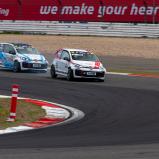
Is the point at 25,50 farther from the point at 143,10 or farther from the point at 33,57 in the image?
the point at 143,10

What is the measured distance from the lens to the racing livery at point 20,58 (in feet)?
108

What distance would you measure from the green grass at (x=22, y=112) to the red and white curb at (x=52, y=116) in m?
0.21

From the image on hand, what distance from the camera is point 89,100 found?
21422 millimetres

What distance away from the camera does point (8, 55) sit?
111 feet

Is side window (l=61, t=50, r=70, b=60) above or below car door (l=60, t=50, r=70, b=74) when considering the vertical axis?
above

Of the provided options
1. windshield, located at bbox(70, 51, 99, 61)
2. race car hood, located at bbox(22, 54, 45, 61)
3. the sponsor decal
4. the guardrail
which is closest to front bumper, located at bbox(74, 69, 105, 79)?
windshield, located at bbox(70, 51, 99, 61)

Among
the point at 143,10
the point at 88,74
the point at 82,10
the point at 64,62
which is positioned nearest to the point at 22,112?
the point at 88,74

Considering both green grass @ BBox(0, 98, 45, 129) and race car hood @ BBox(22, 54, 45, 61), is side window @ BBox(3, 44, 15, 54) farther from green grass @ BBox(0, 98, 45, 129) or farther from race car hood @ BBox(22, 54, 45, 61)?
green grass @ BBox(0, 98, 45, 129)

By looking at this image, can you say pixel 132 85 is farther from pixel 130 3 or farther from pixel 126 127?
pixel 130 3

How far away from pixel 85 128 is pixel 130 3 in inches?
1346

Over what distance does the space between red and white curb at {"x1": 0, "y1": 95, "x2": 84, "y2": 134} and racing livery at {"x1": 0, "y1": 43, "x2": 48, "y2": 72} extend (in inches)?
460

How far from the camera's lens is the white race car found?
93.8 feet

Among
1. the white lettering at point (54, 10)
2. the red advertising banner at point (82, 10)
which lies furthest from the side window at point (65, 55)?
the white lettering at point (54, 10)

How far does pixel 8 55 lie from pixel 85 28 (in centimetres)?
1379
